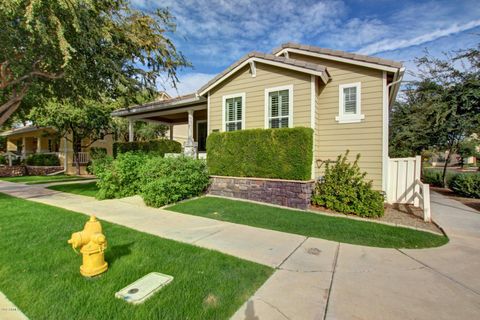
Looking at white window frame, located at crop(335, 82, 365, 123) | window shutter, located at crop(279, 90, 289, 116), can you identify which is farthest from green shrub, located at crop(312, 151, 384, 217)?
window shutter, located at crop(279, 90, 289, 116)

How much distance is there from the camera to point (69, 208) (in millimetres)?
6922

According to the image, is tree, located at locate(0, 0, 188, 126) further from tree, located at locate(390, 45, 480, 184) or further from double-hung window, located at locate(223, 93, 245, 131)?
tree, located at locate(390, 45, 480, 184)

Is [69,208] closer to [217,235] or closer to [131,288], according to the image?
[217,235]

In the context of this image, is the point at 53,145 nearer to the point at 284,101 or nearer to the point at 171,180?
the point at 171,180

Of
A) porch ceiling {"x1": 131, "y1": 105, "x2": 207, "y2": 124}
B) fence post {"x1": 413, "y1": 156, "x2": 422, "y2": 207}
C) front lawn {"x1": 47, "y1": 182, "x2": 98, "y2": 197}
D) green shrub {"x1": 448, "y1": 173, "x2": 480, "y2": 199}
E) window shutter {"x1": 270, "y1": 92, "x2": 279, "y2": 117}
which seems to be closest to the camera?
fence post {"x1": 413, "y1": 156, "x2": 422, "y2": 207}

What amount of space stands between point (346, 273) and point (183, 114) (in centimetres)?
1169

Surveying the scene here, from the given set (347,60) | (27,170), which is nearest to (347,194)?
(347,60)

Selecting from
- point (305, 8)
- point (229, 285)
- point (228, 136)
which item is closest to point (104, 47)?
point (228, 136)

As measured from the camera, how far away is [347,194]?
6.59 m

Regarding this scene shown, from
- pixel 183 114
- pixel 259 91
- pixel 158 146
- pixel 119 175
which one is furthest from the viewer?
pixel 183 114

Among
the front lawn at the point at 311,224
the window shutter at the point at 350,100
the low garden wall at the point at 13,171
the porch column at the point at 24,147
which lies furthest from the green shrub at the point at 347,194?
the porch column at the point at 24,147

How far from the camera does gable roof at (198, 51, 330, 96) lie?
751cm

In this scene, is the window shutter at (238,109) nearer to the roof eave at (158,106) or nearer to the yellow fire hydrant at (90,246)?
the roof eave at (158,106)

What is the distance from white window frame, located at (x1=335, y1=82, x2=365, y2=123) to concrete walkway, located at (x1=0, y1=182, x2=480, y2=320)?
3721 millimetres
